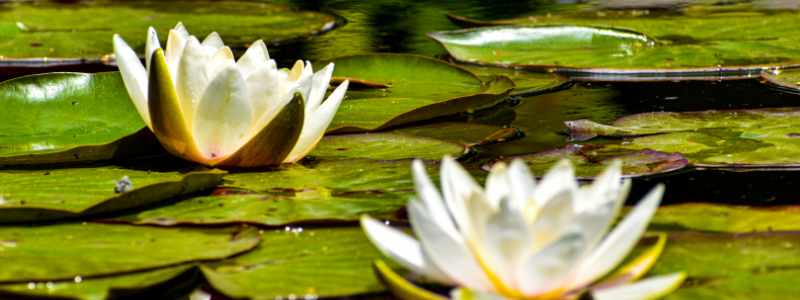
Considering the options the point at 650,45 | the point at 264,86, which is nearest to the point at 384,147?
the point at 264,86

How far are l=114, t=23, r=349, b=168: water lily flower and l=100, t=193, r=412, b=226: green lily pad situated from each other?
151 millimetres

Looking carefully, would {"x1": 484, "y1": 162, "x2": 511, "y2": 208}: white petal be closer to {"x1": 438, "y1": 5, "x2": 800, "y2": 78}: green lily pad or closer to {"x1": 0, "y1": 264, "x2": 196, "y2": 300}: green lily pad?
{"x1": 0, "y1": 264, "x2": 196, "y2": 300}: green lily pad

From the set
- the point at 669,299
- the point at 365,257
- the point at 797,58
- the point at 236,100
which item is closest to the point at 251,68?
the point at 236,100

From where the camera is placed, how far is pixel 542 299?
27.6 inches

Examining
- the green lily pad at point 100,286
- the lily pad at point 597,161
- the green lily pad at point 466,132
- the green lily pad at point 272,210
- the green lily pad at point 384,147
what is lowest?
the green lily pad at point 466,132

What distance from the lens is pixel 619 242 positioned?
680 mm

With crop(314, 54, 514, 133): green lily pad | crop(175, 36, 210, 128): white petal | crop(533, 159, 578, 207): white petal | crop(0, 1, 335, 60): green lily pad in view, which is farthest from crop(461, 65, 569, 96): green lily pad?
crop(533, 159, 578, 207): white petal

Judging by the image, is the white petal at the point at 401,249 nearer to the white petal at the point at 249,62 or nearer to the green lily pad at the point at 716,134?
the white petal at the point at 249,62

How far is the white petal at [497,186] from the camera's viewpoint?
0.74 meters

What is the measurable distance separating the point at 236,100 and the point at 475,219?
625 millimetres

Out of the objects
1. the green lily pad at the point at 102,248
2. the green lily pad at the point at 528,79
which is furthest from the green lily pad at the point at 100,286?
the green lily pad at the point at 528,79

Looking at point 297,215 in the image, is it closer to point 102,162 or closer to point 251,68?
point 251,68

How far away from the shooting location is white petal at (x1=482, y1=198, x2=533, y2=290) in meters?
0.64

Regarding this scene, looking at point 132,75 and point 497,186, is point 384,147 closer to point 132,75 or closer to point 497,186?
point 132,75
